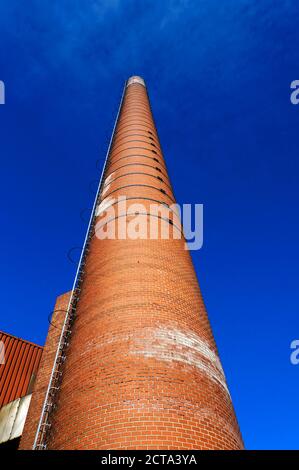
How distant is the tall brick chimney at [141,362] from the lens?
4.66m

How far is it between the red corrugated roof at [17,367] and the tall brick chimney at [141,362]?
3019mm

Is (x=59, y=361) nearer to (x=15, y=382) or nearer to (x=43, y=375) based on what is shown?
(x=43, y=375)

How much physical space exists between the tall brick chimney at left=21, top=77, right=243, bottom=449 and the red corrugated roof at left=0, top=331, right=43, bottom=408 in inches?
119

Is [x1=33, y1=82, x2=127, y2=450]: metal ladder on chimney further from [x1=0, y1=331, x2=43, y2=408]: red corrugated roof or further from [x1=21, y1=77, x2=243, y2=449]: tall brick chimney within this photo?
[x1=0, y1=331, x2=43, y2=408]: red corrugated roof

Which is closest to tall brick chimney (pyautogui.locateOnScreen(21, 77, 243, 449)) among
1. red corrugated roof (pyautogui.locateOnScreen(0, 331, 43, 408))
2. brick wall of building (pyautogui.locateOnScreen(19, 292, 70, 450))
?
brick wall of building (pyautogui.locateOnScreen(19, 292, 70, 450))

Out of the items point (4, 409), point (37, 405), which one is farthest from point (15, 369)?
point (37, 405)

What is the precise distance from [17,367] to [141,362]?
27.6 feet

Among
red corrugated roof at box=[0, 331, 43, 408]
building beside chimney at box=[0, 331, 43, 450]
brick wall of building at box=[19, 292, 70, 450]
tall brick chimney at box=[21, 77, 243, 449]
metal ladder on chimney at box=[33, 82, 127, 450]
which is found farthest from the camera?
red corrugated roof at box=[0, 331, 43, 408]

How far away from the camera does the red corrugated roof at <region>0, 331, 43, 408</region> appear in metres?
11.3

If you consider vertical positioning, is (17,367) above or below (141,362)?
above

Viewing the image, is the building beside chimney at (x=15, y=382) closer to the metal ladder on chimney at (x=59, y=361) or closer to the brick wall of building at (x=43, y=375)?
the brick wall of building at (x=43, y=375)

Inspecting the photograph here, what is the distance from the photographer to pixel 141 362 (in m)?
5.37

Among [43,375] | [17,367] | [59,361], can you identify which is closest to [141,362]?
[59,361]
